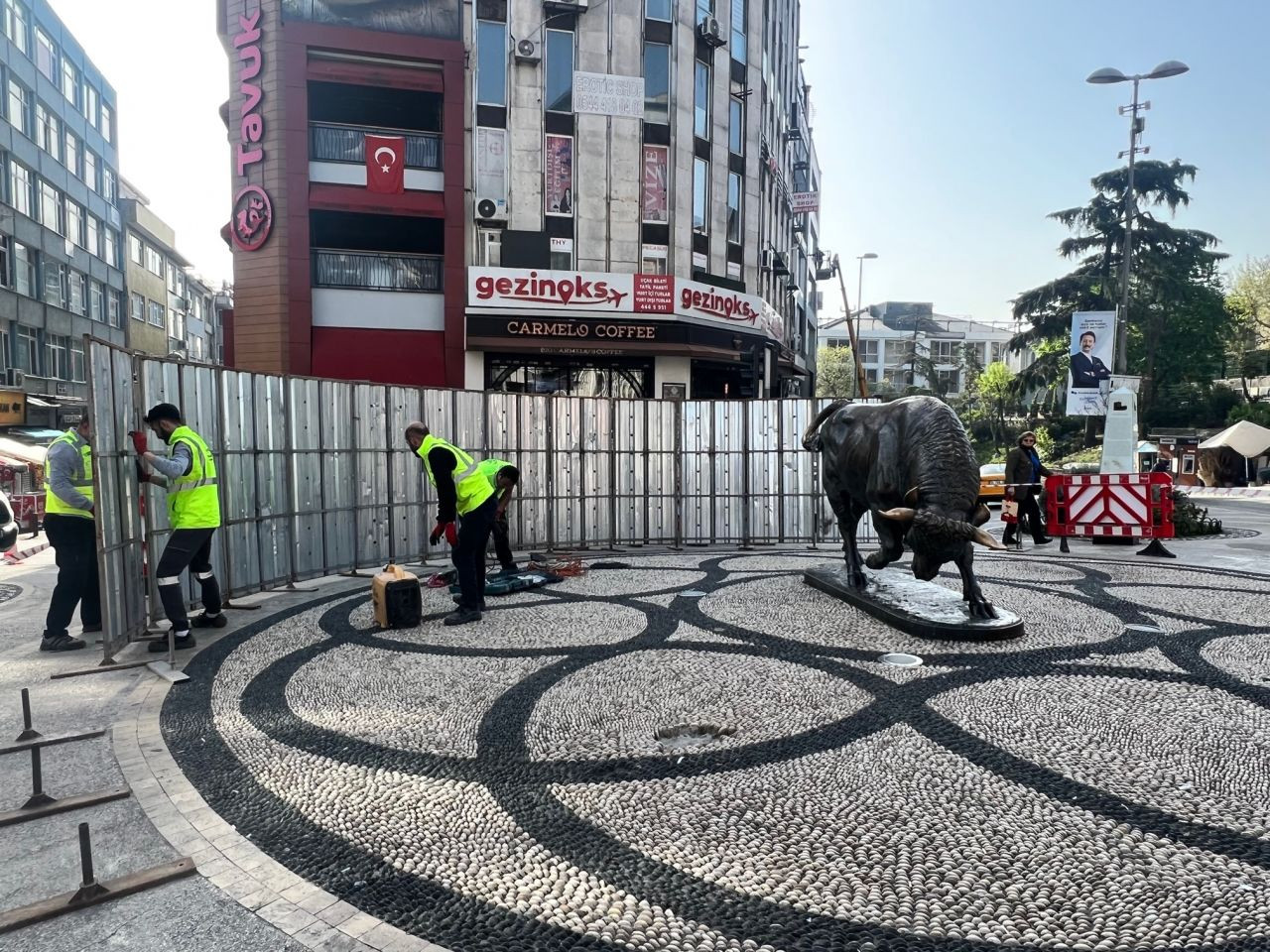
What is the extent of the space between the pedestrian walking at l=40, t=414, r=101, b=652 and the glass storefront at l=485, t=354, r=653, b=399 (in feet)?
53.4

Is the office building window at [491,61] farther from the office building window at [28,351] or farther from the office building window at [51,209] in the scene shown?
the office building window at [51,209]

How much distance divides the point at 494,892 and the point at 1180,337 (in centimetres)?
5130

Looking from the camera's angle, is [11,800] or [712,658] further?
[712,658]

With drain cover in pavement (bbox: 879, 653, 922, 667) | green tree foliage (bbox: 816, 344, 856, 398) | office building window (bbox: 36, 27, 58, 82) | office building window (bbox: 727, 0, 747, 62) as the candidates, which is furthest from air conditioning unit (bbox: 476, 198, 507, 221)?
green tree foliage (bbox: 816, 344, 856, 398)

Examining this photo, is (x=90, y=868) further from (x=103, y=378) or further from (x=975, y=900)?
(x=103, y=378)

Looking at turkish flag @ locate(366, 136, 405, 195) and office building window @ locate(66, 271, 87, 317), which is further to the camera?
office building window @ locate(66, 271, 87, 317)

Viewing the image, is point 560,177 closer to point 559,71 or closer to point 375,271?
point 559,71

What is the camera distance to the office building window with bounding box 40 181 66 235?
3650cm

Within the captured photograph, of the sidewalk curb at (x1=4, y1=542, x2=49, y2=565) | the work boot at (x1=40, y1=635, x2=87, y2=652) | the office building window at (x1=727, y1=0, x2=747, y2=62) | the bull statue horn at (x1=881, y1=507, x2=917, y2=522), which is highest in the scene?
the office building window at (x1=727, y1=0, x2=747, y2=62)

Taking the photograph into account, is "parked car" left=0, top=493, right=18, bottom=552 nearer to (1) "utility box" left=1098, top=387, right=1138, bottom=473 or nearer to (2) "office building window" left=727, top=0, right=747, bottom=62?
(1) "utility box" left=1098, top=387, right=1138, bottom=473

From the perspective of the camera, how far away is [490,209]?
22.5 meters

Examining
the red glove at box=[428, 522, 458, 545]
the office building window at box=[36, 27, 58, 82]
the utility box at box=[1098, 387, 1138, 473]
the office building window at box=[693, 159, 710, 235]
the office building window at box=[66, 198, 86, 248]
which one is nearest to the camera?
the red glove at box=[428, 522, 458, 545]

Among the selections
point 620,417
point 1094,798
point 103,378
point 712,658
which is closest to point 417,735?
point 712,658

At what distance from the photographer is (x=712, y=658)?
21.7 feet
